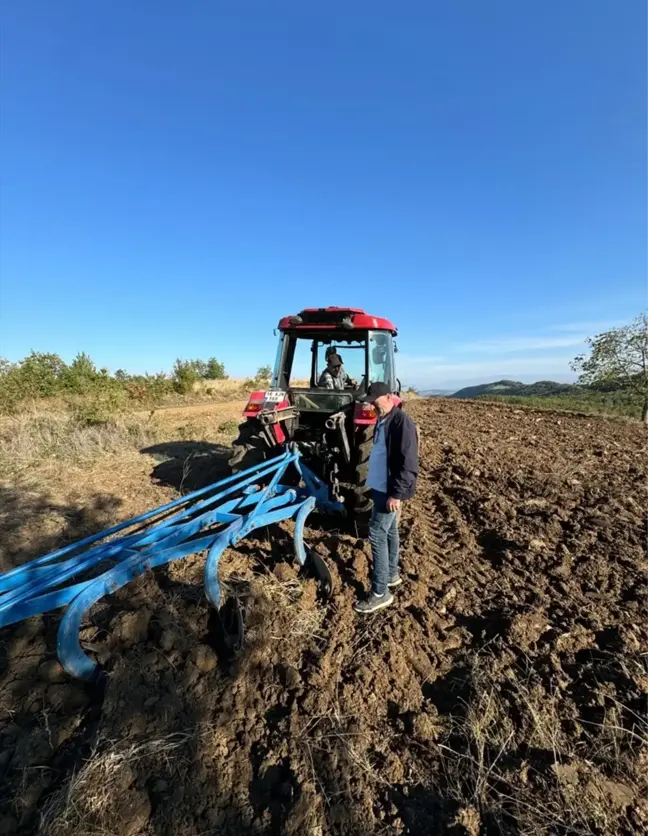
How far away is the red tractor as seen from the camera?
4.12 metres

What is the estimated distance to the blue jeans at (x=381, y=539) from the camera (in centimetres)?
306

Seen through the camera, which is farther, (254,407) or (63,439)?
(63,439)

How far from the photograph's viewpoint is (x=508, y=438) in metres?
8.55

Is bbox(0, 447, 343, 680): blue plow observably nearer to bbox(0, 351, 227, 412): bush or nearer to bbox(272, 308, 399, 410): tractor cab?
Answer: bbox(272, 308, 399, 410): tractor cab

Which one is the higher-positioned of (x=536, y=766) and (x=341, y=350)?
(x=341, y=350)

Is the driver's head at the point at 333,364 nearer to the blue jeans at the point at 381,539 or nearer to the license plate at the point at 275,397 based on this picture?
the license plate at the point at 275,397

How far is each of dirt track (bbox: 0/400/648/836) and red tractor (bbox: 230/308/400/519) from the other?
2.84 ft

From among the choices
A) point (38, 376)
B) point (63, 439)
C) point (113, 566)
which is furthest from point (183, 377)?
point (113, 566)

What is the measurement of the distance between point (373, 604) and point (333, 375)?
2.78 meters

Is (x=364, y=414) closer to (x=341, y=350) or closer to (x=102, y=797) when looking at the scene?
(x=341, y=350)

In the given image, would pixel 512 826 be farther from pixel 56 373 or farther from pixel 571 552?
pixel 56 373

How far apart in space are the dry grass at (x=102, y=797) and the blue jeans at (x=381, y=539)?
1561 millimetres

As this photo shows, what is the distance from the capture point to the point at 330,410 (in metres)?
4.67

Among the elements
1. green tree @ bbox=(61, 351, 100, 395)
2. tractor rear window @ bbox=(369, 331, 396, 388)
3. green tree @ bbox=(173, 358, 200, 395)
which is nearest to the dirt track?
tractor rear window @ bbox=(369, 331, 396, 388)
